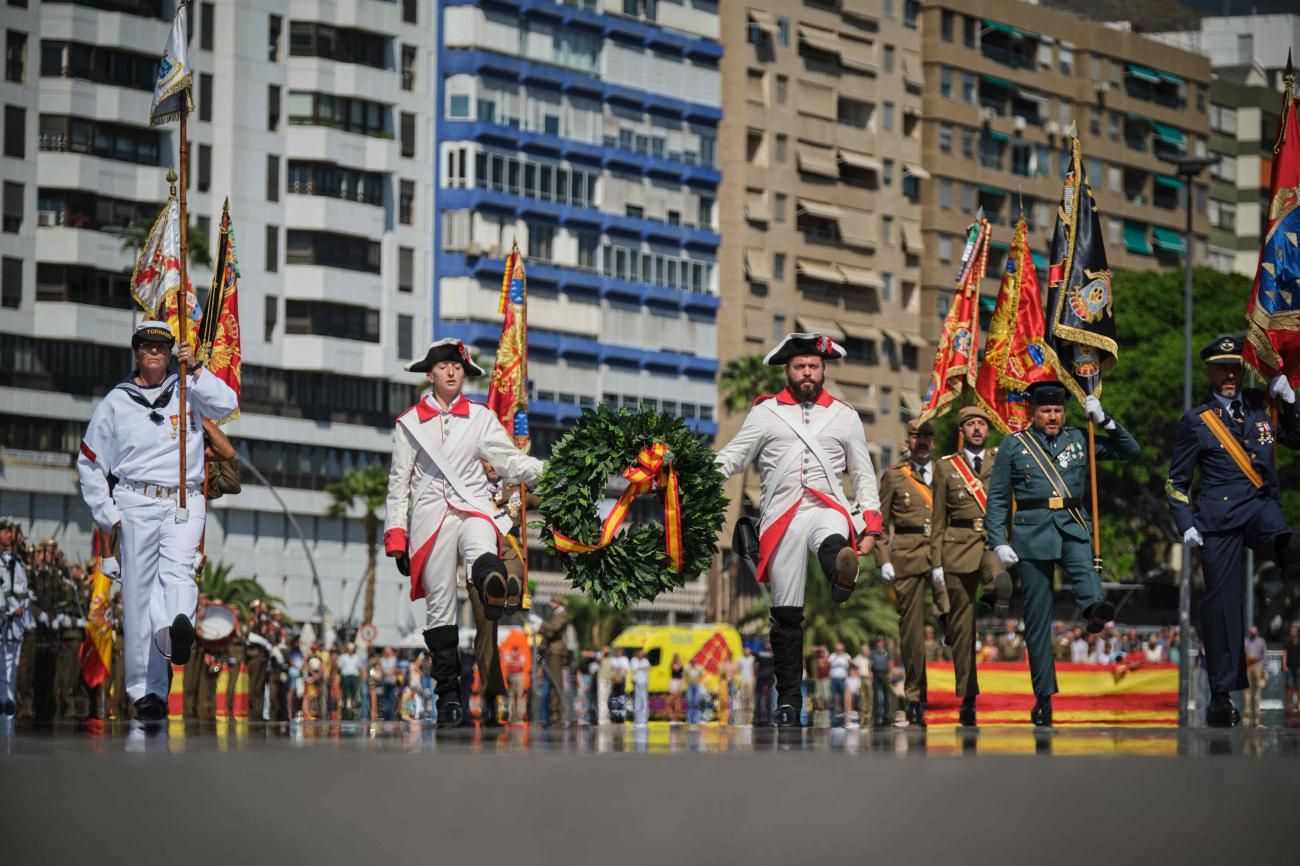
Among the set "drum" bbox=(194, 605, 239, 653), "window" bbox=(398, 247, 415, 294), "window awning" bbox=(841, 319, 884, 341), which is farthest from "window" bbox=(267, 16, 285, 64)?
"drum" bbox=(194, 605, 239, 653)

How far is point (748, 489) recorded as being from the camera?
10875cm

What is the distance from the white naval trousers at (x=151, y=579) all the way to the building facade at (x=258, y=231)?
226ft

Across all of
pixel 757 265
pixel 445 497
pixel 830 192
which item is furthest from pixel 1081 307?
pixel 830 192

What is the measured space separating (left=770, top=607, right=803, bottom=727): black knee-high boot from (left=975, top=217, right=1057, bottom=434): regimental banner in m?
8.65

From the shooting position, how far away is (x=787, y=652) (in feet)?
60.5

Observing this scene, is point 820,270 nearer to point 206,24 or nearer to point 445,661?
point 206,24

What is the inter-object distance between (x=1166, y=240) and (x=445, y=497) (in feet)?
375

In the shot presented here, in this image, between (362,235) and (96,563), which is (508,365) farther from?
(362,235)

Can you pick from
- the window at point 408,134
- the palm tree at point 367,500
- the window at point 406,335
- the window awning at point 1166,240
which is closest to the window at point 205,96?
the window at point 408,134

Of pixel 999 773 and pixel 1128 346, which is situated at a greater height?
pixel 1128 346

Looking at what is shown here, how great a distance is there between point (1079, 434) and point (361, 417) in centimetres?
7812

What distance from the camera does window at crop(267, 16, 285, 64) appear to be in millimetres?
94875

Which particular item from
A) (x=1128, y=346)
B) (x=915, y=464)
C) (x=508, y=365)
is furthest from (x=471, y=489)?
(x=1128, y=346)

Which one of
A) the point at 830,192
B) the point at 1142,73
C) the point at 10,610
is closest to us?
the point at 10,610
